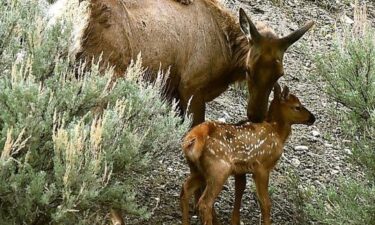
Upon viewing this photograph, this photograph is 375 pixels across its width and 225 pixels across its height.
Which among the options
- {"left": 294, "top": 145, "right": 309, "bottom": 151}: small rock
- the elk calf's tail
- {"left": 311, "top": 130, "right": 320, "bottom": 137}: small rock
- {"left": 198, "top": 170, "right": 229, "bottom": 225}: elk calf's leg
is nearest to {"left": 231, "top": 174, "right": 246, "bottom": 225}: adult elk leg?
{"left": 198, "top": 170, "right": 229, "bottom": 225}: elk calf's leg

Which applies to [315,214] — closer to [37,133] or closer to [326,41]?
[37,133]

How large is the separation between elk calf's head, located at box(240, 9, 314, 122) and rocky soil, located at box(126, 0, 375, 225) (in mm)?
810

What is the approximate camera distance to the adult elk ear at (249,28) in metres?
7.15

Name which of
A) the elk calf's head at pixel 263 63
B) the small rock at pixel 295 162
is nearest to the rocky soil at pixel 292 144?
the small rock at pixel 295 162

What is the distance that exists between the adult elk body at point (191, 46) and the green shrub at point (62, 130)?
20.3 inches

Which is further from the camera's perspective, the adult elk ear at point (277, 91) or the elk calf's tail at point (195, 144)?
the adult elk ear at point (277, 91)

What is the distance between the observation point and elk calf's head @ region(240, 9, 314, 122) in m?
7.12

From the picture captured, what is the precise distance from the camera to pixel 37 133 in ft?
17.0

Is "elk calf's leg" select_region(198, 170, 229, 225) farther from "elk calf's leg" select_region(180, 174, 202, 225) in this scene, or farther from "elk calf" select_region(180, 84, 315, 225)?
"elk calf's leg" select_region(180, 174, 202, 225)

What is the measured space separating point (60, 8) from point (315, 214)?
2.60m

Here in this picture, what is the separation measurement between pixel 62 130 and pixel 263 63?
107 inches

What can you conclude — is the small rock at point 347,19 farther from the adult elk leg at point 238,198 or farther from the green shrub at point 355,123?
the adult elk leg at point 238,198

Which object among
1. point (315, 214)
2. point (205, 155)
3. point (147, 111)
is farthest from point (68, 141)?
point (315, 214)

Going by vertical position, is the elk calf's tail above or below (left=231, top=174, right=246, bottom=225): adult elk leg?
above
